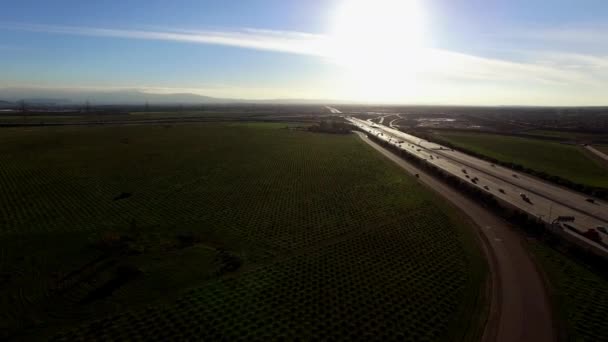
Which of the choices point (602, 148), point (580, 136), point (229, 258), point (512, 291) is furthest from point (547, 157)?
point (229, 258)

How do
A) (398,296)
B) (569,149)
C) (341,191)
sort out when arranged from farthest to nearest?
(569,149)
(341,191)
(398,296)

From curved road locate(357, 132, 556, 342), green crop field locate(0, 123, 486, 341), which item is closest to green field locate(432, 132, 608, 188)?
green crop field locate(0, 123, 486, 341)

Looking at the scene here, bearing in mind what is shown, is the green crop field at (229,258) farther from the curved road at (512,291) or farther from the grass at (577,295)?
the grass at (577,295)

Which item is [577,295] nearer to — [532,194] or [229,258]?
[229,258]

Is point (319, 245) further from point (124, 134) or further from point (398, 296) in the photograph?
point (124, 134)

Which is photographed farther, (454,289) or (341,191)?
(341,191)

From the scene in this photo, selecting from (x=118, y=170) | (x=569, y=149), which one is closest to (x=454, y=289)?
(x=118, y=170)

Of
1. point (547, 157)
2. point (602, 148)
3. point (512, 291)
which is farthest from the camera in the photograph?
point (602, 148)
